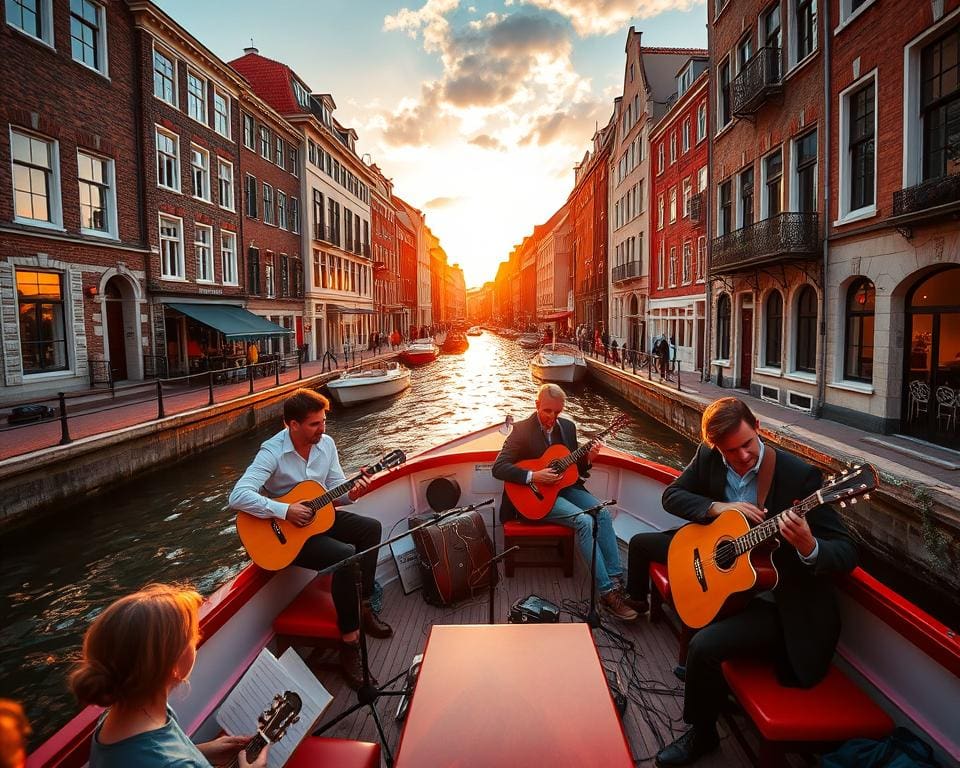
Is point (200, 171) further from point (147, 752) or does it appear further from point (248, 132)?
point (147, 752)

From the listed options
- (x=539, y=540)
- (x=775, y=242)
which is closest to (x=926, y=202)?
(x=775, y=242)

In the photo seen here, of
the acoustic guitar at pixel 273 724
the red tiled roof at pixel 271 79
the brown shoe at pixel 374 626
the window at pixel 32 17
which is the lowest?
the brown shoe at pixel 374 626

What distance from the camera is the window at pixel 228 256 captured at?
863 inches

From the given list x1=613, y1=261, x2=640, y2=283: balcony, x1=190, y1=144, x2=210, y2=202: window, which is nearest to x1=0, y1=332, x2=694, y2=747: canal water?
x1=190, y1=144, x2=210, y2=202: window

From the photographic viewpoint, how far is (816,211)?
12562 mm

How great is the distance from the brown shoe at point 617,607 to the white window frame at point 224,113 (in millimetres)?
23518

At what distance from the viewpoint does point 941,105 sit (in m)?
9.21

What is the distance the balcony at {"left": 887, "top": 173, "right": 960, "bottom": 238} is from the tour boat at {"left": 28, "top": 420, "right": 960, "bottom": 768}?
24.1 feet

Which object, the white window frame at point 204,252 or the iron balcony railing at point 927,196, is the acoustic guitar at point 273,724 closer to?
Answer: the iron balcony railing at point 927,196

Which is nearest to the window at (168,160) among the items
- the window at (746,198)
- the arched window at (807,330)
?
the window at (746,198)

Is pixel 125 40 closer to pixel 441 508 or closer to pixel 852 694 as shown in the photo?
pixel 441 508

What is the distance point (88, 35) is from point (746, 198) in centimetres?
1906

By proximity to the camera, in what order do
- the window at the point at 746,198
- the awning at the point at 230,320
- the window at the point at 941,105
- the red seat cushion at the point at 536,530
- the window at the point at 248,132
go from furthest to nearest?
the window at the point at 248,132, the awning at the point at 230,320, the window at the point at 746,198, the window at the point at 941,105, the red seat cushion at the point at 536,530

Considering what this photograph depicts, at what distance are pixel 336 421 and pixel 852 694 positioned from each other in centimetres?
1672
